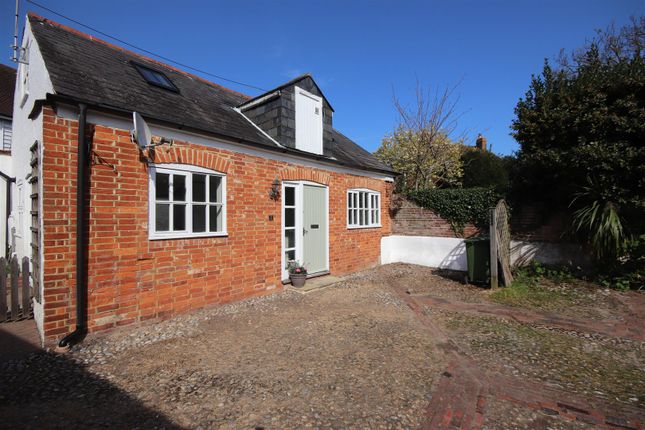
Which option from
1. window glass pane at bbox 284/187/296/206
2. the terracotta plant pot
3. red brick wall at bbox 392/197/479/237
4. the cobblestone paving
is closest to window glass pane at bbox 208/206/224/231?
the cobblestone paving

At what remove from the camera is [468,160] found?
18.1 metres

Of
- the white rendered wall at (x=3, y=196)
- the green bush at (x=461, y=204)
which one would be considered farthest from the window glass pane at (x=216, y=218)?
the white rendered wall at (x=3, y=196)

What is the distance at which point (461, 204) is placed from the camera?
930 cm

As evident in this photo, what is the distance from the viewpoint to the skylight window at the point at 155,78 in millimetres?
6387

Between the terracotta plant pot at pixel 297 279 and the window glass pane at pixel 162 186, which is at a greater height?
the window glass pane at pixel 162 186

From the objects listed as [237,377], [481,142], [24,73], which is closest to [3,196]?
[24,73]

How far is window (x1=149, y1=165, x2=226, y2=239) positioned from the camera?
497 centimetres

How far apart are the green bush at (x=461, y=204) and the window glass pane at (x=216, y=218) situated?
22.3 ft

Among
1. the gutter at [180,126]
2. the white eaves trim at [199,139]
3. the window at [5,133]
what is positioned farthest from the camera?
the window at [5,133]

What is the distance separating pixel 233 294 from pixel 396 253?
21.0ft

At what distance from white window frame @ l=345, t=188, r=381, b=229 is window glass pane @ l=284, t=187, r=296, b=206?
2.01 metres

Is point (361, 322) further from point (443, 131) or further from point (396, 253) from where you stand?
point (443, 131)

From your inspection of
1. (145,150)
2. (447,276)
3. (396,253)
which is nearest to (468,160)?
(396,253)

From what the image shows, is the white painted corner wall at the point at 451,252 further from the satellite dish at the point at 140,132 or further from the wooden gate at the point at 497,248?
the satellite dish at the point at 140,132
